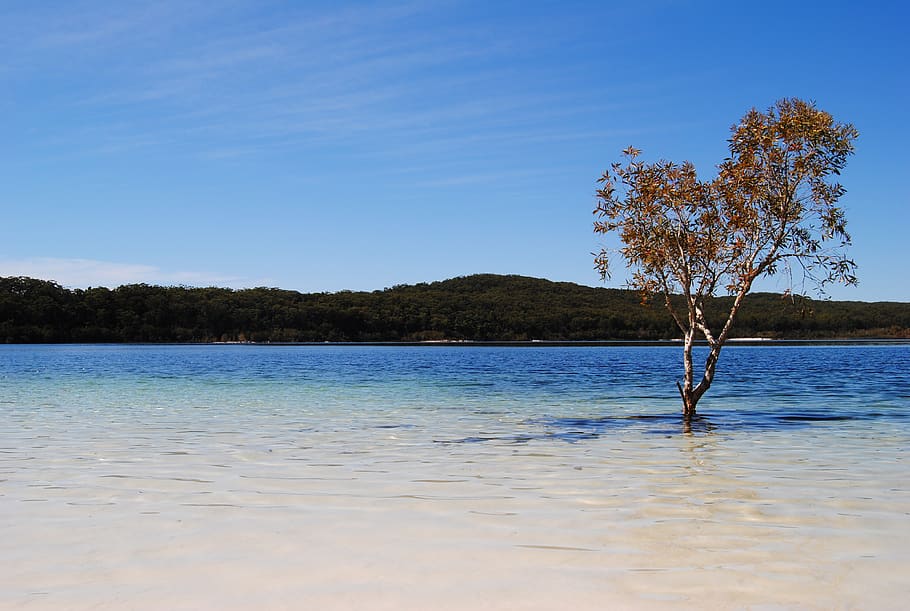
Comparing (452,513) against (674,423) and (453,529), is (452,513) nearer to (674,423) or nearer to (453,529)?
(453,529)

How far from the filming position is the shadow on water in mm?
15781

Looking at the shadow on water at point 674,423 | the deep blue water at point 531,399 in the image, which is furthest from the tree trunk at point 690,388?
the deep blue water at point 531,399

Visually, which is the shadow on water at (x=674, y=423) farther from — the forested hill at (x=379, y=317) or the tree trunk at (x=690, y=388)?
the forested hill at (x=379, y=317)

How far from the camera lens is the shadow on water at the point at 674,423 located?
15.8 metres

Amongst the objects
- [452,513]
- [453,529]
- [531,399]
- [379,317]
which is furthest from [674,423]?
[379,317]

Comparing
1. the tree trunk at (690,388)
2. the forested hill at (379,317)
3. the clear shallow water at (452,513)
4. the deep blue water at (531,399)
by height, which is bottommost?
the deep blue water at (531,399)

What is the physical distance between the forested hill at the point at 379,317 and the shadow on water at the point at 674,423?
127150mm

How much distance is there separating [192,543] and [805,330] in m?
169

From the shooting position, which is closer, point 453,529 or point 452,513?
point 453,529

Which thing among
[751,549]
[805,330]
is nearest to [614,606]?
[751,549]

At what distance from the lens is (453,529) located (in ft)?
24.8

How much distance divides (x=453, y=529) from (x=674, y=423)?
38.9ft

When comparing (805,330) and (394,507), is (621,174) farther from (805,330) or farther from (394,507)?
(805,330)

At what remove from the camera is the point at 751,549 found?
673cm
